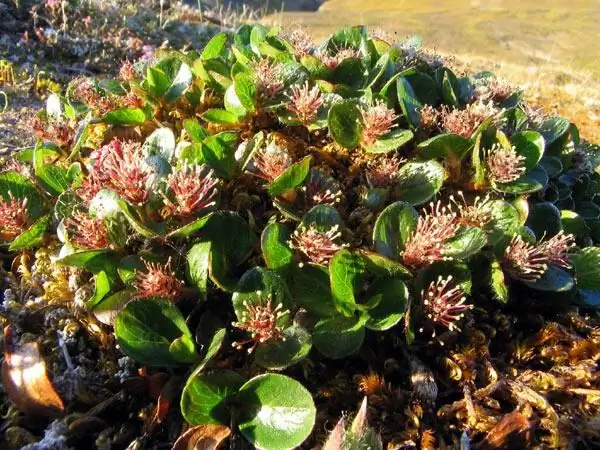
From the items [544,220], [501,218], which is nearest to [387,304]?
[501,218]

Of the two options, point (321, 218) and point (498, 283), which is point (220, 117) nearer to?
point (321, 218)

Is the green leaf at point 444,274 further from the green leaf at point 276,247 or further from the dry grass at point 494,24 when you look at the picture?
the dry grass at point 494,24

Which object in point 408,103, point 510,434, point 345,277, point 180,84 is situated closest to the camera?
point 510,434

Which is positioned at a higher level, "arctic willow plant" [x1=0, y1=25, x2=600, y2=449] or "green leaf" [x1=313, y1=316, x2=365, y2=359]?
"arctic willow plant" [x1=0, y1=25, x2=600, y2=449]

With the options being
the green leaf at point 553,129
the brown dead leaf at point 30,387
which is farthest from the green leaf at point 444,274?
the brown dead leaf at point 30,387

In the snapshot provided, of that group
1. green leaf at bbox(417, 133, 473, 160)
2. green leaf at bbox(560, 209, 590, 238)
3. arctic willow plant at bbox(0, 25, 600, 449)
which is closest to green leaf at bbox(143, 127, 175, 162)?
arctic willow plant at bbox(0, 25, 600, 449)

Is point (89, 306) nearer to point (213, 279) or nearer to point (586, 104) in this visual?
point (213, 279)

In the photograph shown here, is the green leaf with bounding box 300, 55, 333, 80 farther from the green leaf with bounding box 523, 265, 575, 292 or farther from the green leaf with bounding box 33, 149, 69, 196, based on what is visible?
the green leaf with bounding box 523, 265, 575, 292
